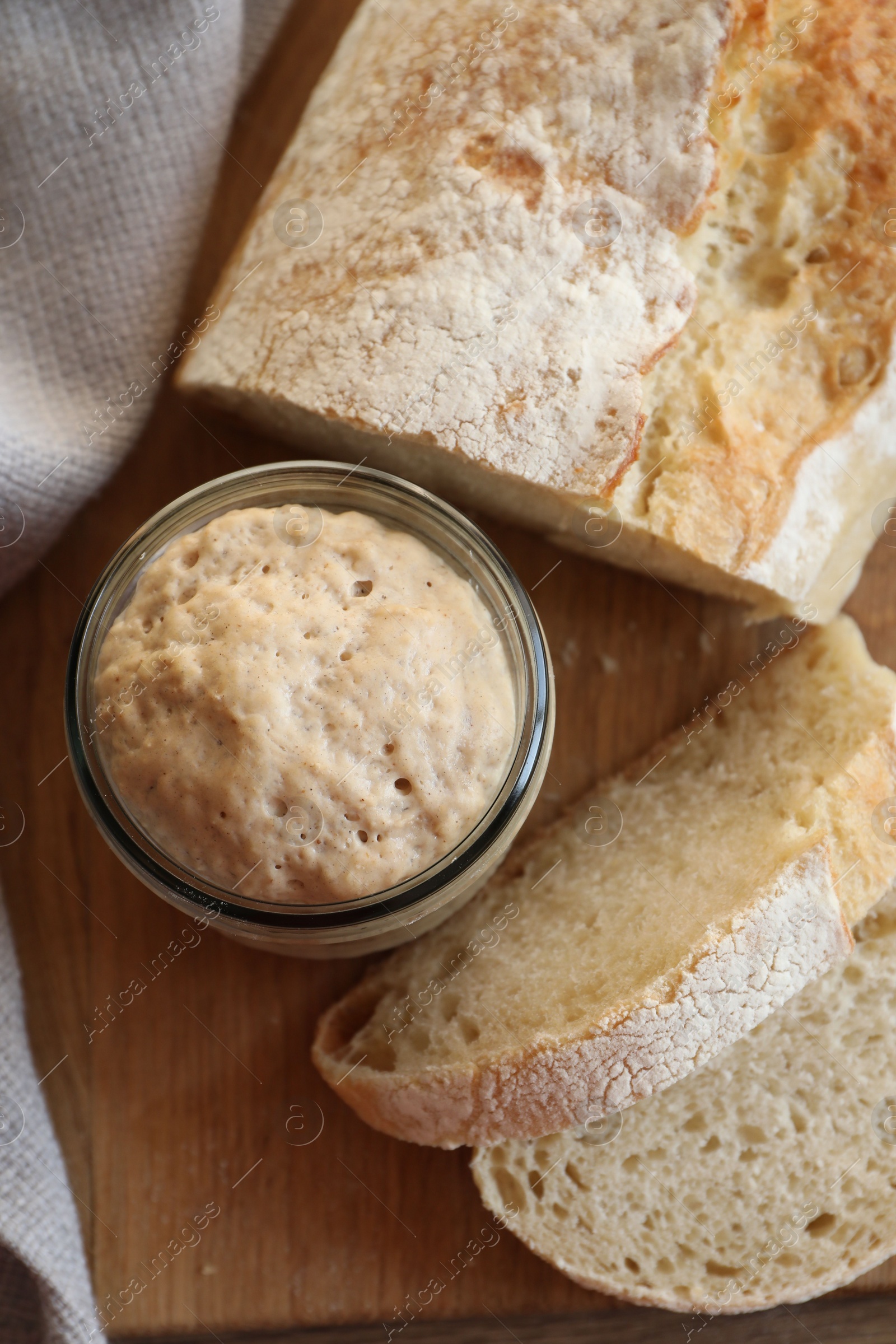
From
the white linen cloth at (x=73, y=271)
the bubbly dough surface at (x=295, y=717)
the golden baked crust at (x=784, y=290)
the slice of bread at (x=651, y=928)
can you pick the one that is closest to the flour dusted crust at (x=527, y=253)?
the golden baked crust at (x=784, y=290)

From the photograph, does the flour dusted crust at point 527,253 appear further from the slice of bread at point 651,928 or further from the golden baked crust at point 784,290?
the slice of bread at point 651,928

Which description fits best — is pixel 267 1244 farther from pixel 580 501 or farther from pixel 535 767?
pixel 580 501

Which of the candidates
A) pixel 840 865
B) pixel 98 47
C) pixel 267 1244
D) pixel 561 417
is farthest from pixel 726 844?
pixel 98 47

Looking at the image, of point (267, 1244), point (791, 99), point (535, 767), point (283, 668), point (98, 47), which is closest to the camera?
point (283, 668)

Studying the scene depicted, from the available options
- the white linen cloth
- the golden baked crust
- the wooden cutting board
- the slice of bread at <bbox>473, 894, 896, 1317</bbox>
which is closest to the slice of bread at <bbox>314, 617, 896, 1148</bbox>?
the wooden cutting board

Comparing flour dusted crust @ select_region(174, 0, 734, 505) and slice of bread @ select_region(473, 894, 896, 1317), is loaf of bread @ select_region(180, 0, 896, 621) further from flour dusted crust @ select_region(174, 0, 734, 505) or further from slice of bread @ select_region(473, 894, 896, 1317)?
slice of bread @ select_region(473, 894, 896, 1317)

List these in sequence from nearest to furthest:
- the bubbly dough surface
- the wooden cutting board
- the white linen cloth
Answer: the bubbly dough surface → the white linen cloth → the wooden cutting board
